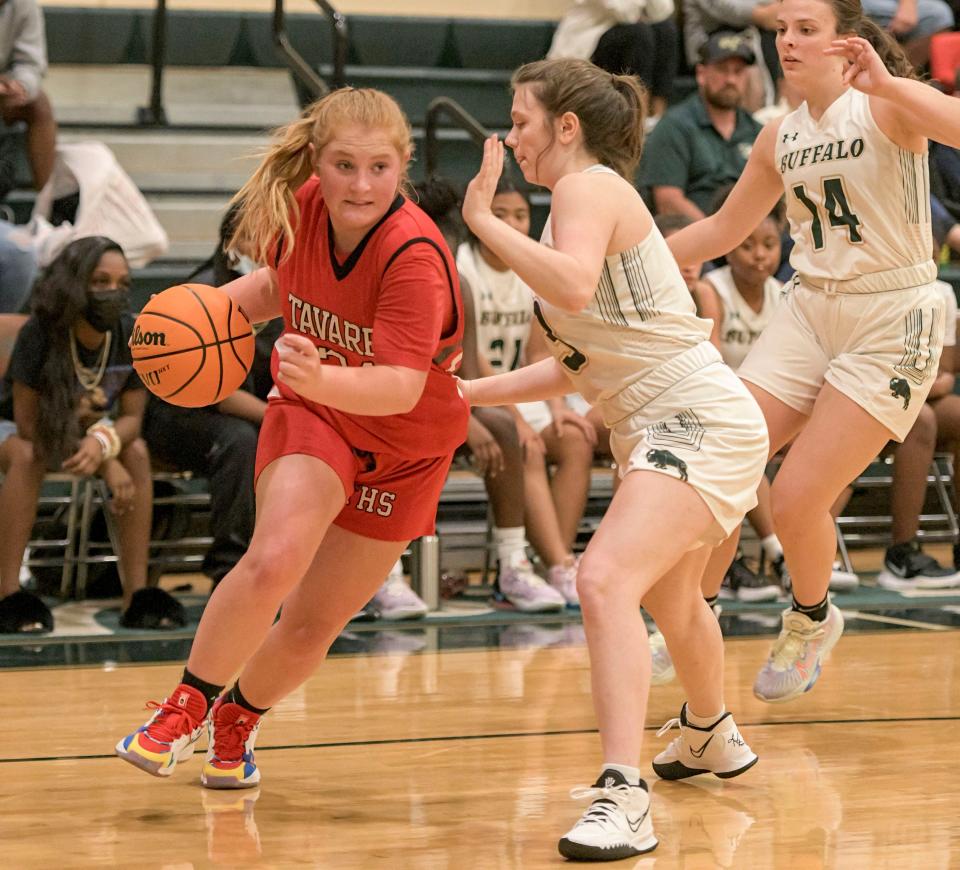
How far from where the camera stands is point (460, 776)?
349 centimetres

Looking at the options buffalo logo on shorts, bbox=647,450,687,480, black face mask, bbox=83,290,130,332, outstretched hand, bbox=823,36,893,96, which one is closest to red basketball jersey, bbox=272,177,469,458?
buffalo logo on shorts, bbox=647,450,687,480

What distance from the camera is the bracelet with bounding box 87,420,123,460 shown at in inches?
217

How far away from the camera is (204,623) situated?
3.19m

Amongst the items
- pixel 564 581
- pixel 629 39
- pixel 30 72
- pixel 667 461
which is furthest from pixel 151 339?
pixel 629 39

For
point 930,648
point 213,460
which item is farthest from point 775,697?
point 213,460

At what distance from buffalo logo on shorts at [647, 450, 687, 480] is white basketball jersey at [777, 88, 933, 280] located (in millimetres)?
1050

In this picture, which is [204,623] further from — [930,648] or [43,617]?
[930,648]

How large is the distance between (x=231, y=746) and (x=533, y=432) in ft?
9.76

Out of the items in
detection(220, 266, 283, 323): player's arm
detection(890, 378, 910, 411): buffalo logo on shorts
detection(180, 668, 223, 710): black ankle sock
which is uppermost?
detection(220, 266, 283, 323): player's arm

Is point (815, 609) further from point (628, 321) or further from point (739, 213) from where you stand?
point (628, 321)

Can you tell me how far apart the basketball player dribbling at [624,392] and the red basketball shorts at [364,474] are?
30 centimetres

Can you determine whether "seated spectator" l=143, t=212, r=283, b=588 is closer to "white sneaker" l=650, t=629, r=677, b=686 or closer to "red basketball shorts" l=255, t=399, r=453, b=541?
"white sneaker" l=650, t=629, r=677, b=686

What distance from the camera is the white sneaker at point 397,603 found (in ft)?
18.6

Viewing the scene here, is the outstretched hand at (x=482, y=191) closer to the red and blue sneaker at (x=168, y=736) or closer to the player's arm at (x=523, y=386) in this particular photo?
the player's arm at (x=523, y=386)
